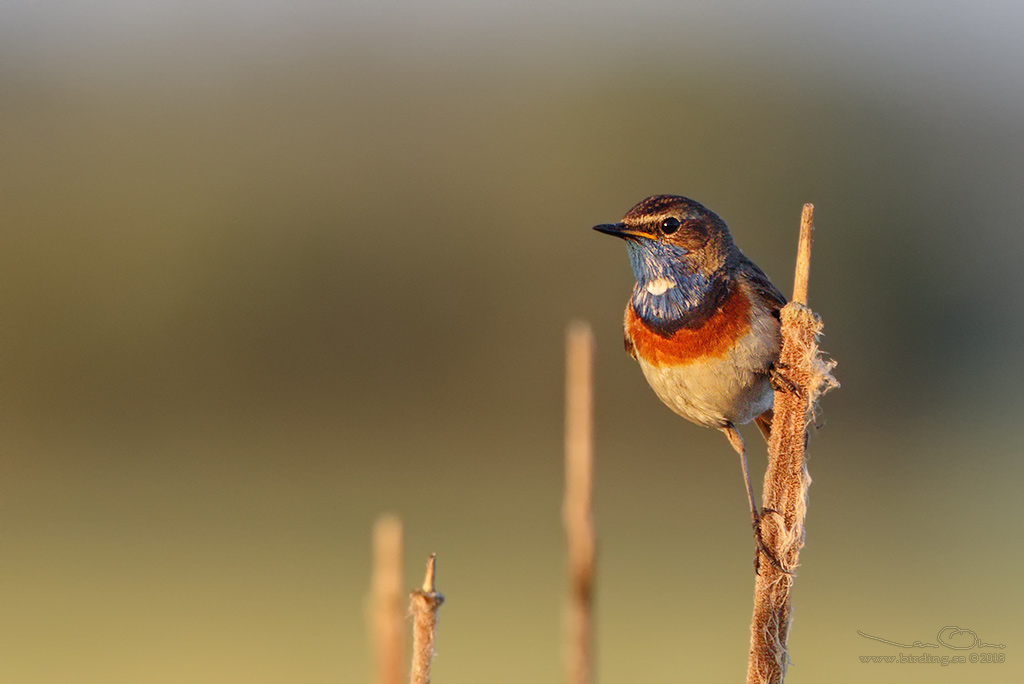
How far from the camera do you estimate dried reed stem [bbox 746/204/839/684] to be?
8.09ft

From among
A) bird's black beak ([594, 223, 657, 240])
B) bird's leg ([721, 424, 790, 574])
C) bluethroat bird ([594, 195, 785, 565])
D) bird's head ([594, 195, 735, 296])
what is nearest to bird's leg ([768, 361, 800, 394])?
bluethroat bird ([594, 195, 785, 565])

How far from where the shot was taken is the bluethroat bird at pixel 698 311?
3.26 meters

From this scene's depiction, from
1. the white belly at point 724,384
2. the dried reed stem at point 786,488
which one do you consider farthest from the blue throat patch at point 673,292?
the dried reed stem at point 786,488

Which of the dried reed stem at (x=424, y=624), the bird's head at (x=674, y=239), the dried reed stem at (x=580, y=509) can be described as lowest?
the dried reed stem at (x=424, y=624)

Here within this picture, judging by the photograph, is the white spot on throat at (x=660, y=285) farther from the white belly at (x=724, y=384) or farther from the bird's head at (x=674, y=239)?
the white belly at (x=724, y=384)

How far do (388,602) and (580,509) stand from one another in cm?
31

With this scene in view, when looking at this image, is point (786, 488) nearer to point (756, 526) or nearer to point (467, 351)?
point (756, 526)

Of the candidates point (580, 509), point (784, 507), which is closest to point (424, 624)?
point (580, 509)

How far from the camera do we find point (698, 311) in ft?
11.1

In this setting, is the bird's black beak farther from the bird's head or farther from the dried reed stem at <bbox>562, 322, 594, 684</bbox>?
the dried reed stem at <bbox>562, 322, 594, 684</bbox>

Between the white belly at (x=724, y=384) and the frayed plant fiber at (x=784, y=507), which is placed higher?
the white belly at (x=724, y=384)

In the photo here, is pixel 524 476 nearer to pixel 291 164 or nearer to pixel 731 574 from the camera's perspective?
pixel 731 574

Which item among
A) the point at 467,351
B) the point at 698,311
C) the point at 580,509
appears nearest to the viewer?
the point at 580,509

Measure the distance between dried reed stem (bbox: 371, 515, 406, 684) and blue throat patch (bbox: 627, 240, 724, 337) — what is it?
1.90 meters
